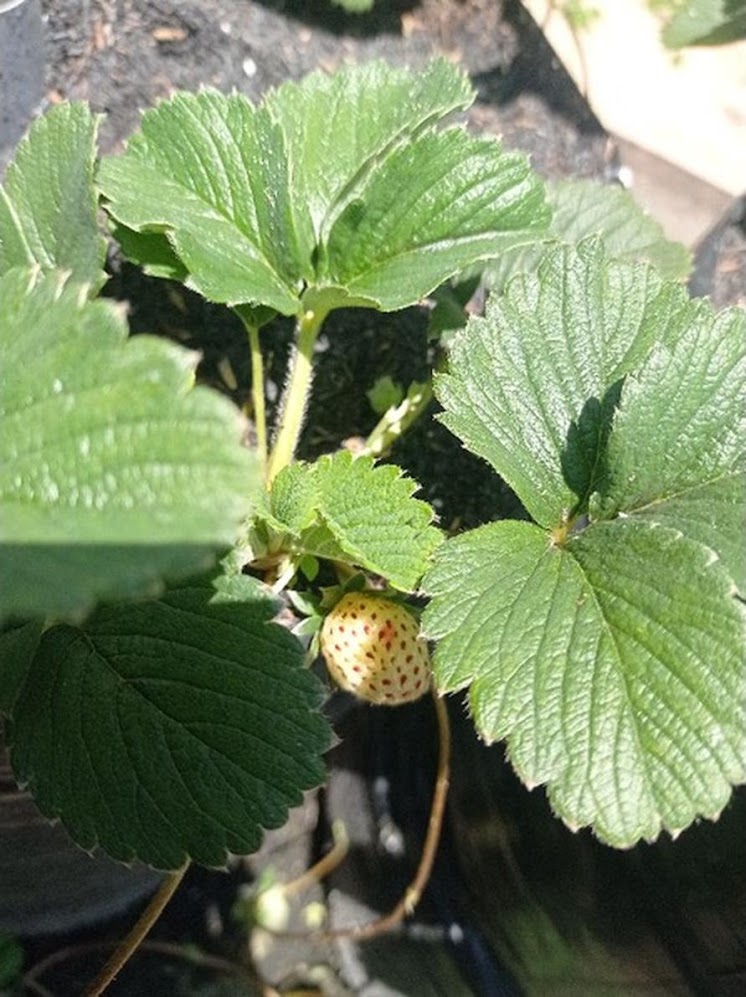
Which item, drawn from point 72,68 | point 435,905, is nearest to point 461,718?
point 435,905

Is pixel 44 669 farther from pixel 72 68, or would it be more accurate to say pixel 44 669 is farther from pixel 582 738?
pixel 72 68

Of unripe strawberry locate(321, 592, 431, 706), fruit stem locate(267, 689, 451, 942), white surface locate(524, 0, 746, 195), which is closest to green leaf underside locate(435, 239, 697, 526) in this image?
unripe strawberry locate(321, 592, 431, 706)

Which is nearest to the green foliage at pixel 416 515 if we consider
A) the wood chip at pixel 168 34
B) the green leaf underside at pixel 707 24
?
the wood chip at pixel 168 34

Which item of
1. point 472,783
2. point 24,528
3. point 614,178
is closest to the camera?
point 24,528

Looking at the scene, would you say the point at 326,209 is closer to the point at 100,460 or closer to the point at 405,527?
the point at 405,527

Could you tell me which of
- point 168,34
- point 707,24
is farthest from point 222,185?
point 707,24

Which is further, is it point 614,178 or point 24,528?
point 614,178

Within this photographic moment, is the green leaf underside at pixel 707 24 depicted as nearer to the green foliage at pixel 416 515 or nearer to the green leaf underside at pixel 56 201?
the green foliage at pixel 416 515
